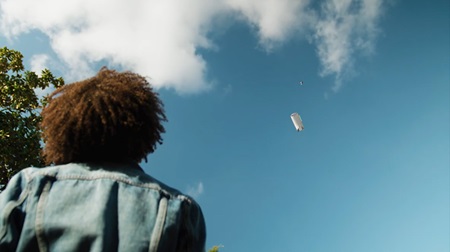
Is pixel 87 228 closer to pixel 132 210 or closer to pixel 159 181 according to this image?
pixel 132 210

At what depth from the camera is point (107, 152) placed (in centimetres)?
214

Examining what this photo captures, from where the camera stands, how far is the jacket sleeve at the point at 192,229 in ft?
6.75

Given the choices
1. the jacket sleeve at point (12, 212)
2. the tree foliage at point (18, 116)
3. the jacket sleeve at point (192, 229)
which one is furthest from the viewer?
the tree foliage at point (18, 116)

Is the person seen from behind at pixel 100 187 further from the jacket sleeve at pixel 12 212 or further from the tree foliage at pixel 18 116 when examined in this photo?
the tree foliage at pixel 18 116

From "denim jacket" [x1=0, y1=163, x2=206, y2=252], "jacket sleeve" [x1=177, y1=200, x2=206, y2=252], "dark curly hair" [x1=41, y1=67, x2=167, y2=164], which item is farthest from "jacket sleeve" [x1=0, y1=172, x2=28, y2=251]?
"jacket sleeve" [x1=177, y1=200, x2=206, y2=252]

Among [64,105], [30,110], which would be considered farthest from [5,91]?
[64,105]

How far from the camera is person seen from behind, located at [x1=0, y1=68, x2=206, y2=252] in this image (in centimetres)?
179

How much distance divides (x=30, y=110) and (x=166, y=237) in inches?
502

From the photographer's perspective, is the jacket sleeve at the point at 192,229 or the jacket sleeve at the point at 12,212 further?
the jacket sleeve at the point at 192,229

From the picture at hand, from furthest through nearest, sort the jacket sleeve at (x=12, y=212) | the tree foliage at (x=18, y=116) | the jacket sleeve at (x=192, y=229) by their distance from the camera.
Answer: the tree foliage at (x=18, y=116), the jacket sleeve at (x=192, y=229), the jacket sleeve at (x=12, y=212)

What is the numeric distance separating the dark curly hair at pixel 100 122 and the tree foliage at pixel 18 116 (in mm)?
10058

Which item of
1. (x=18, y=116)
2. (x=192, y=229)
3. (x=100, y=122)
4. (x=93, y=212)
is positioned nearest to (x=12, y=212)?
(x=93, y=212)

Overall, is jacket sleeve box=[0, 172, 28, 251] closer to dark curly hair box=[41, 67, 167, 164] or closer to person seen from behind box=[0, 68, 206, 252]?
person seen from behind box=[0, 68, 206, 252]

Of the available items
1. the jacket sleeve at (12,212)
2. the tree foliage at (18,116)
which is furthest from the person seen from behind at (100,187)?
the tree foliage at (18,116)
